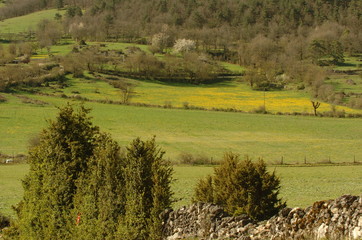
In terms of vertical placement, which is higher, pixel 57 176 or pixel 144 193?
pixel 57 176

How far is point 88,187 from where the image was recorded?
16.0 meters

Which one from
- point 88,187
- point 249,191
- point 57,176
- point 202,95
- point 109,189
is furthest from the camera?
point 202,95

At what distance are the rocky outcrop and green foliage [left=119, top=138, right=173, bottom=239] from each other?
0.46 meters

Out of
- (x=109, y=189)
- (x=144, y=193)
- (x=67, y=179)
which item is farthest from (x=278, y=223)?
(x=67, y=179)

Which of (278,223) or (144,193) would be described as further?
(144,193)

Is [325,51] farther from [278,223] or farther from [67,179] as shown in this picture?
[278,223]

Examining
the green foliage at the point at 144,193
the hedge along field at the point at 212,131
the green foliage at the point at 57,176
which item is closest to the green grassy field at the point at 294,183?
the hedge along field at the point at 212,131

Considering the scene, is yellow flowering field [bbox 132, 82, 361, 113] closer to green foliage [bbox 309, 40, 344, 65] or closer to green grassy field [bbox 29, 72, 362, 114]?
green grassy field [bbox 29, 72, 362, 114]

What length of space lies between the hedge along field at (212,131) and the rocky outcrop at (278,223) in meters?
30.2

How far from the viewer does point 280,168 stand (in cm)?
4106

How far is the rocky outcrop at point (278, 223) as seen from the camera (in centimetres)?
983

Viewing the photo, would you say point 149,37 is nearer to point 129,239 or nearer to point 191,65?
point 191,65

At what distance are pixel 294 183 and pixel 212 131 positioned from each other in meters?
32.4

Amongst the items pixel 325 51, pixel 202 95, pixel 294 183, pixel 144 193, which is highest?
pixel 325 51
